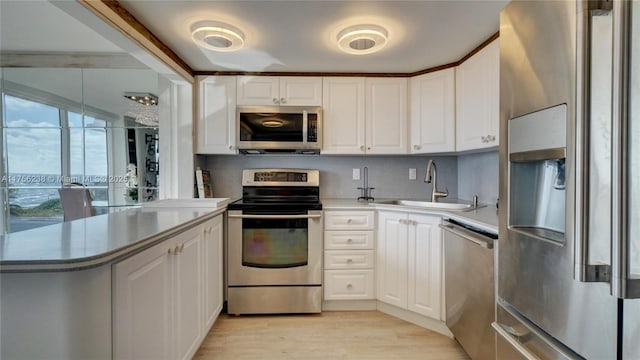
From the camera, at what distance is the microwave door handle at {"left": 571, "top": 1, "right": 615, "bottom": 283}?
26.6 inches

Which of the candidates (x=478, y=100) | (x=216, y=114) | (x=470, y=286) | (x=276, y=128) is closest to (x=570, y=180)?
(x=470, y=286)

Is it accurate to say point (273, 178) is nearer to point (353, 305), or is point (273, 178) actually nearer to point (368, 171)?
point (368, 171)

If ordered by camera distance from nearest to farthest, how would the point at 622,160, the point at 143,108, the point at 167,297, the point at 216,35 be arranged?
the point at 622,160 → the point at 167,297 → the point at 216,35 → the point at 143,108

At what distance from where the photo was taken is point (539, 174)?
1005mm

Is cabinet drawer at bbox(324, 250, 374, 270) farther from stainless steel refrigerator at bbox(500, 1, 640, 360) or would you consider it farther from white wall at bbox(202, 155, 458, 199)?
stainless steel refrigerator at bbox(500, 1, 640, 360)

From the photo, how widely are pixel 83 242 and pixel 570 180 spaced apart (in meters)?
1.56

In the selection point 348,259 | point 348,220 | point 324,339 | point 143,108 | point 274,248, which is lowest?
point 324,339

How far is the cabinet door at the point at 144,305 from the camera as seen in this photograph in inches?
40.3

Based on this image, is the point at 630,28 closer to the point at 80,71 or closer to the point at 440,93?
the point at 440,93

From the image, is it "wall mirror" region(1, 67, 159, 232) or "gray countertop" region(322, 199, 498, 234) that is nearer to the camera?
"gray countertop" region(322, 199, 498, 234)

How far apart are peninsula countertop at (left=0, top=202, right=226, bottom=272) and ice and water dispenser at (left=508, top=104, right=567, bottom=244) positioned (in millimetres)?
1401

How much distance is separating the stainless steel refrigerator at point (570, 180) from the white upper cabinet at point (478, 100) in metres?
1.02

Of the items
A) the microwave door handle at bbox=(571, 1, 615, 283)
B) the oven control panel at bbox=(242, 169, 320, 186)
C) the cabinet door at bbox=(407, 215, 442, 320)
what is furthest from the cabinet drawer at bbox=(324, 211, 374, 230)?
the microwave door handle at bbox=(571, 1, 615, 283)

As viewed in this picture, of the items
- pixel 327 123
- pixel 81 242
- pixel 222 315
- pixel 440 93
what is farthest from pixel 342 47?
pixel 222 315
